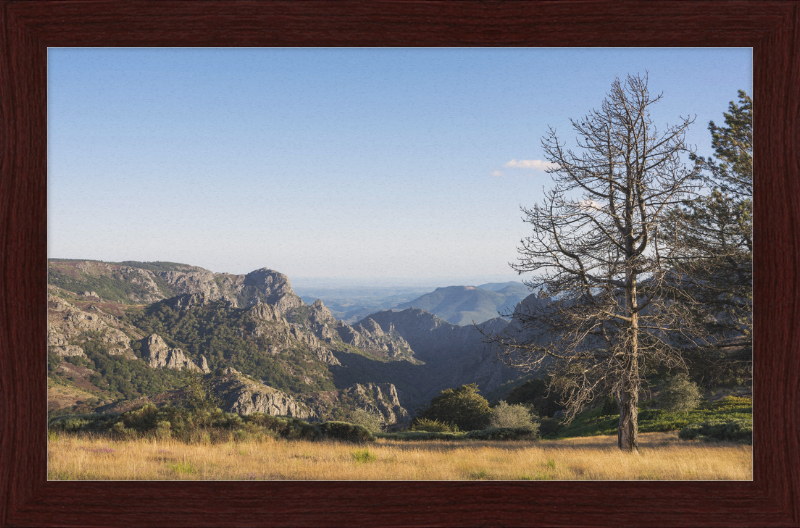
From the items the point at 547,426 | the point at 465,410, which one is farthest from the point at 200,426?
the point at 547,426

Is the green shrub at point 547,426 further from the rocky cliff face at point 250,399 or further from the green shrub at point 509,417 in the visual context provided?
the rocky cliff face at point 250,399

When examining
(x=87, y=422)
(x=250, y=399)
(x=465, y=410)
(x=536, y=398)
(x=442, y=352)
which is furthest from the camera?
(x=442, y=352)

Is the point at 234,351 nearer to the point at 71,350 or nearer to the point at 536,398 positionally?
the point at 71,350

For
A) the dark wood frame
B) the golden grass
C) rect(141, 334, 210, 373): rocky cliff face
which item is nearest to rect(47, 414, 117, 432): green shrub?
the golden grass

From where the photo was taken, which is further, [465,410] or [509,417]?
[465,410]

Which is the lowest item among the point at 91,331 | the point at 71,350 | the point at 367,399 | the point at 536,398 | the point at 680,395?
the point at 367,399

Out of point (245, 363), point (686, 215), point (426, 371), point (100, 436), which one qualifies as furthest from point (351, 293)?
point (245, 363)

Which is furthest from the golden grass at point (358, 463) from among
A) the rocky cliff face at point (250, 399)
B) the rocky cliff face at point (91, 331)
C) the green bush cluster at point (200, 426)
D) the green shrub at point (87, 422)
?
the rocky cliff face at point (91, 331)
